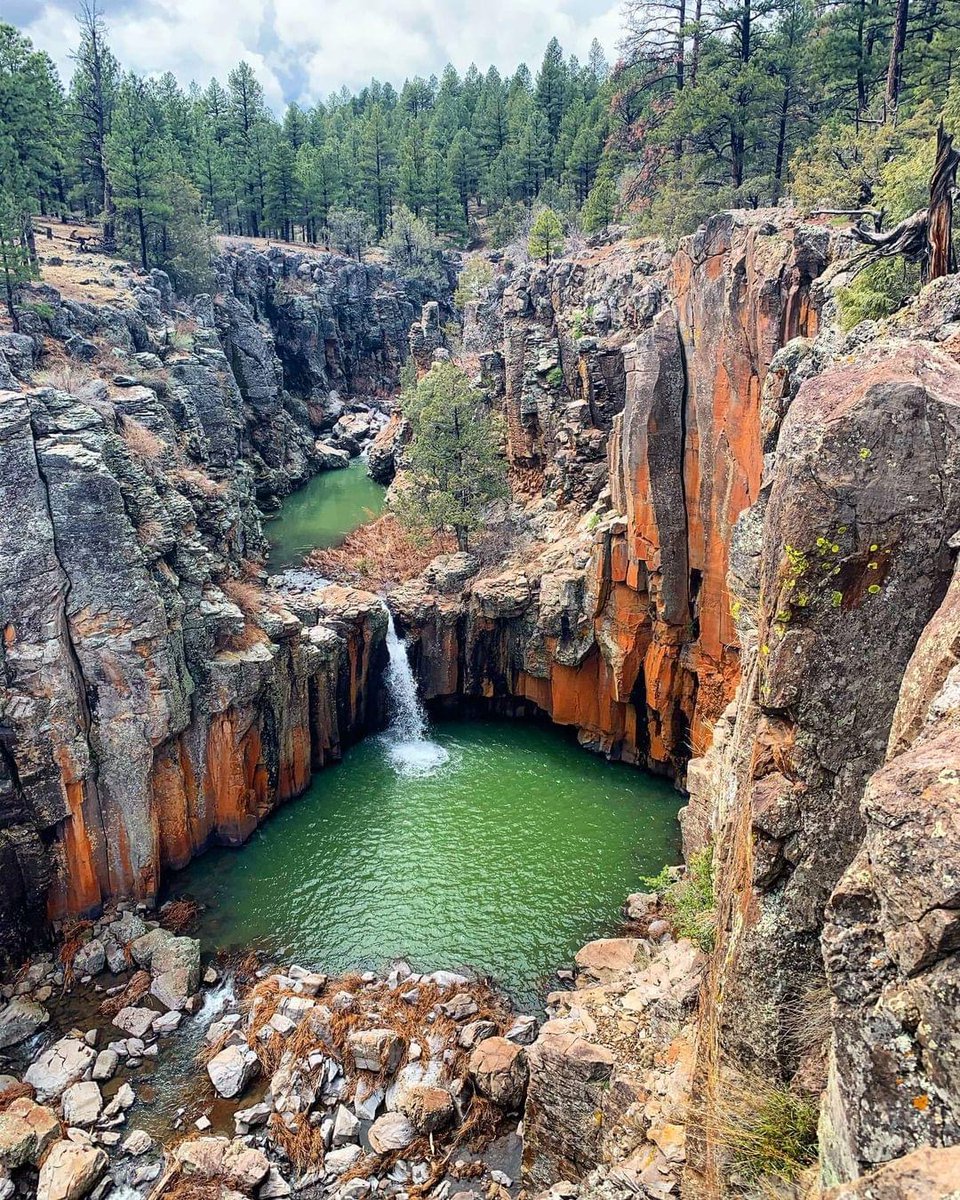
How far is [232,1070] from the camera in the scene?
51.4 ft

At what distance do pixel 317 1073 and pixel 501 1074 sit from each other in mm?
3817

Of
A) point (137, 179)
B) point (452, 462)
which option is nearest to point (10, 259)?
point (137, 179)

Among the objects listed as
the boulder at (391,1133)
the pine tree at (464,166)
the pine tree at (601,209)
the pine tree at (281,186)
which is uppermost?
the pine tree at (464,166)

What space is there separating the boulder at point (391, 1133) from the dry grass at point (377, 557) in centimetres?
2184

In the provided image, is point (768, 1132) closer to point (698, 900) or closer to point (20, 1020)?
point (698, 900)

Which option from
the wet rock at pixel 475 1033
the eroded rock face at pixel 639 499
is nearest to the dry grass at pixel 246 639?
the eroded rock face at pixel 639 499

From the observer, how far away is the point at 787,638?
6824 millimetres

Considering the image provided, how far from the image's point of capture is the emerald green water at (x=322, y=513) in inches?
1577

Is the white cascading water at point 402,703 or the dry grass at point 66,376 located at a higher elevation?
the dry grass at point 66,376

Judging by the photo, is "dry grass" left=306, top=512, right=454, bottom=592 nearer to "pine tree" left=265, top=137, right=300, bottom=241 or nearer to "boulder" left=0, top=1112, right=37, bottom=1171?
"boulder" left=0, top=1112, right=37, bottom=1171

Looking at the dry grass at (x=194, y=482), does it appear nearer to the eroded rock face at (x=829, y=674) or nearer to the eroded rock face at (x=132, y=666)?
the eroded rock face at (x=132, y=666)

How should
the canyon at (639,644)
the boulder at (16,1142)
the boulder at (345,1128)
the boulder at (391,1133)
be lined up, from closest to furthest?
the canyon at (639,644)
the boulder at (16,1142)
the boulder at (391,1133)
the boulder at (345,1128)

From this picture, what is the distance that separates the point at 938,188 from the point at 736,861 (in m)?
8.97

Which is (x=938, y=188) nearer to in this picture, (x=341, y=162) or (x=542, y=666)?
(x=542, y=666)
